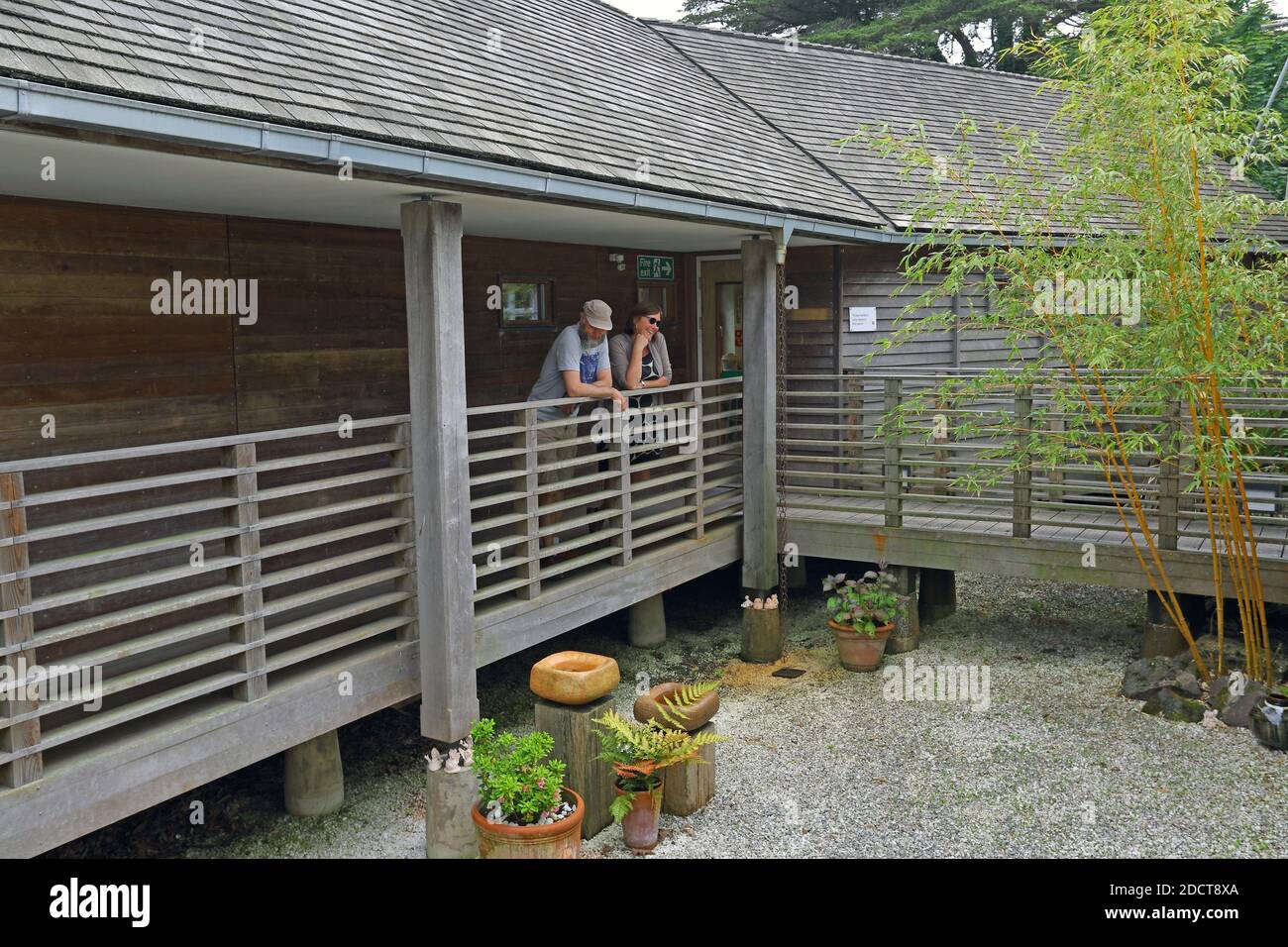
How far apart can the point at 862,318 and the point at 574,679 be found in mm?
6390

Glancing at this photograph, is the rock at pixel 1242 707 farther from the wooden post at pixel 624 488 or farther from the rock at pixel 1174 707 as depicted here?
the wooden post at pixel 624 488

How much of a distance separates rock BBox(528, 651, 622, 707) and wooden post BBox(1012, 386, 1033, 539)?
13.1 feet

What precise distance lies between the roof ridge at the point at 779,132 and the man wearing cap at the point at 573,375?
3875 mm

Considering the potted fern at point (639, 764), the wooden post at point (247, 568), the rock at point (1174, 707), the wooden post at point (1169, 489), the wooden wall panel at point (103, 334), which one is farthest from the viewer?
the wooden post at point (1169, 489)

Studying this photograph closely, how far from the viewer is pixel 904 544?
29.9 feet

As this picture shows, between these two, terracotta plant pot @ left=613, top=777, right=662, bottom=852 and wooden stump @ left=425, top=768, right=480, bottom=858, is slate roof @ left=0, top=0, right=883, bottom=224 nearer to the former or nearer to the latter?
wooden stump @ left=425, top=768, right=480, bottom=858

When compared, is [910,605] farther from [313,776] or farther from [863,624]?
[313,776]

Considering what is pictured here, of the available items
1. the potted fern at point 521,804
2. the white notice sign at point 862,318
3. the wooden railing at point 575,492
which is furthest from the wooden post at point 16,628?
the white notice sign at point 862,318

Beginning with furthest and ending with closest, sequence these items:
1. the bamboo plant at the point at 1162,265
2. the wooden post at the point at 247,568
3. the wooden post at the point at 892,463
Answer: the wooden post at the point at 892,463
the bamboo plant at the point at 1162,265
the wooden post at the point at 247,568

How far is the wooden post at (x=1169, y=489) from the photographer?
7.76 m

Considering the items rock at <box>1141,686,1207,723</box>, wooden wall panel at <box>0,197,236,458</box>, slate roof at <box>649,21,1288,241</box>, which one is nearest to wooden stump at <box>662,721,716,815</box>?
rock at <box>1141,686,1207,723</box>

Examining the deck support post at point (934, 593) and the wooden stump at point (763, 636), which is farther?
the deck support post at point (934, 593)

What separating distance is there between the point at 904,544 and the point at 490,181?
16.4 feet
